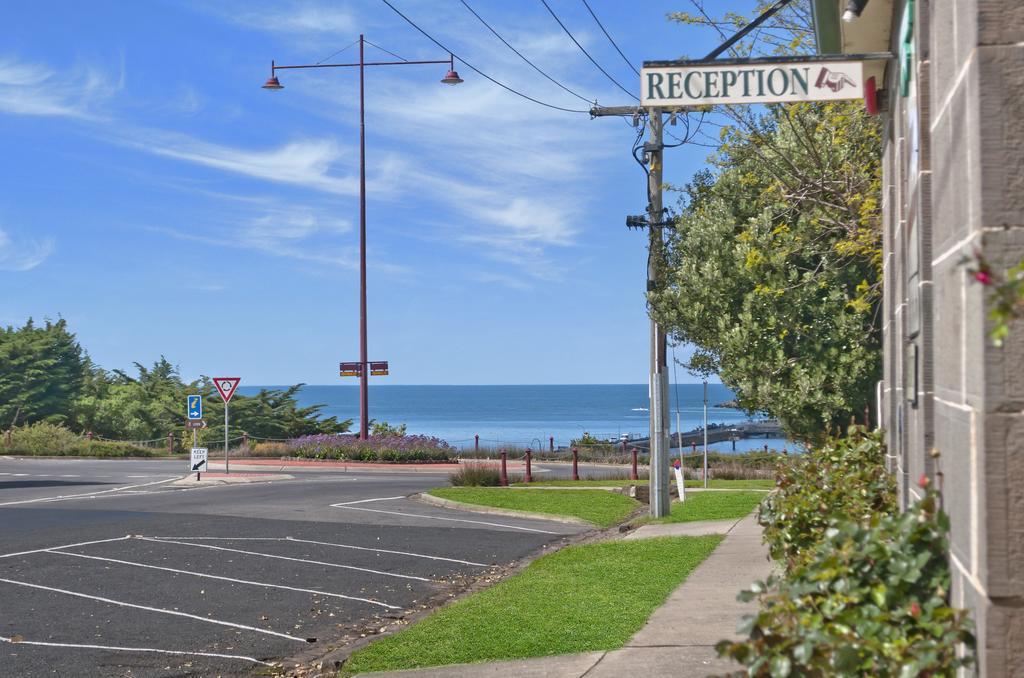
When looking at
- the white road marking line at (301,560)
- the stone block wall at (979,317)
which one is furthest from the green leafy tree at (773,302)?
the stone block wall at (979,317)

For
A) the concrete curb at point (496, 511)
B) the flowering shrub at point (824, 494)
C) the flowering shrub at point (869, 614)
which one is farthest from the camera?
the concrete curb at point (496, 511)

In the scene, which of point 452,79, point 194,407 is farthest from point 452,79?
point 194,407

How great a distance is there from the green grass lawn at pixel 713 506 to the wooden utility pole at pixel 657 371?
0.51 m

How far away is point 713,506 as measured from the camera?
20.7 m

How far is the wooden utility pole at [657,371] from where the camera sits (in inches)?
738

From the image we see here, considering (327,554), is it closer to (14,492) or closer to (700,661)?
(700,661)

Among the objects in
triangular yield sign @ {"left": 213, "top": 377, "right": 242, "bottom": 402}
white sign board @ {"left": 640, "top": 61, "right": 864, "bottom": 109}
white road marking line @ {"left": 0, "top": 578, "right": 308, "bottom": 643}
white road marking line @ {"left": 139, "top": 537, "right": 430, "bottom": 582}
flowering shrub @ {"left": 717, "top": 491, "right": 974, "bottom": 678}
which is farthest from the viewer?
triangular yield sign @ {"left": 213, "top": 377, "right": 242, "bottom": 402}

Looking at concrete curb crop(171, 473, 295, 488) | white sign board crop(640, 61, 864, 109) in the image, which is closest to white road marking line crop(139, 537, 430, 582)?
white sign board crop(640, 61, 864, 109)

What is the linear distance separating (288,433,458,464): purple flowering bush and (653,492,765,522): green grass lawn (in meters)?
18.5

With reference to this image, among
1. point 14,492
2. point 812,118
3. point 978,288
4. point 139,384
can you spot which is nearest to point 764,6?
point 812,118

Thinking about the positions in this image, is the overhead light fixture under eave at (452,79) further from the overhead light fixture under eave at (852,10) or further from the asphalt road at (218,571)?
the overhead light fixture under eave at (852,10)

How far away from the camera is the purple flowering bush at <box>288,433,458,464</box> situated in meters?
41.2

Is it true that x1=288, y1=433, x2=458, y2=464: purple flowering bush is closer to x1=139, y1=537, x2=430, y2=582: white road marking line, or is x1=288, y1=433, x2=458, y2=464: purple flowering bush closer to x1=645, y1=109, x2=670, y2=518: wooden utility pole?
x1=645, y1=109, x2=670, y2=518: wooden utility pole

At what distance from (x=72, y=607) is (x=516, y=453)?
34.6 metres
